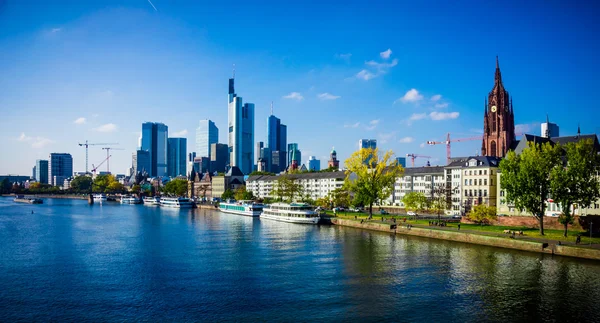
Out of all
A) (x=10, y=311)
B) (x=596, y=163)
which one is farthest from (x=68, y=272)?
(x=596, y=163)

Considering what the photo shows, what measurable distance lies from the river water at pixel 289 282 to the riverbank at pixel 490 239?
1908 mm

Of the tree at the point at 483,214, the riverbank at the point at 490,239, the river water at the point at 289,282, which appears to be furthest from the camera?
the tree at the point at 483,214

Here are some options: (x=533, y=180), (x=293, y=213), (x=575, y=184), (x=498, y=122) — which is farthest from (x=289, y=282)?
(x=498, y=122)

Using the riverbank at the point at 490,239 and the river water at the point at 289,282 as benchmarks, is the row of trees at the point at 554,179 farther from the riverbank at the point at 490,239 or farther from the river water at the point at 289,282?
the river water at the point at 289,282

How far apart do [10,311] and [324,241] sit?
51.8m

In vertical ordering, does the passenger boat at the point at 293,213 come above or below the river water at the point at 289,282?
above

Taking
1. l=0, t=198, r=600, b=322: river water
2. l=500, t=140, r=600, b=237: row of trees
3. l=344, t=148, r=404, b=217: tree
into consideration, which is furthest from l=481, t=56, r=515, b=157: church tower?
l=0, t=198, r=600, b=322: river water

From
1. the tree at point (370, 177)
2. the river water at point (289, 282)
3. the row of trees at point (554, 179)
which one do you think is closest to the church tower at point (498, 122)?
the tree at point (370, 177)

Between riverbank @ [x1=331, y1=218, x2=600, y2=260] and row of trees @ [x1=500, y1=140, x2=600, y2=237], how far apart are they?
706 centimetres

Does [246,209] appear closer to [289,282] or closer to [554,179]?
[554,179]

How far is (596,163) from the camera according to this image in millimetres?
72625

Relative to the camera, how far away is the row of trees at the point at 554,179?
69750 mm

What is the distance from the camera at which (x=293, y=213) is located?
404 ft

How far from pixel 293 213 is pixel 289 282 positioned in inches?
2913
